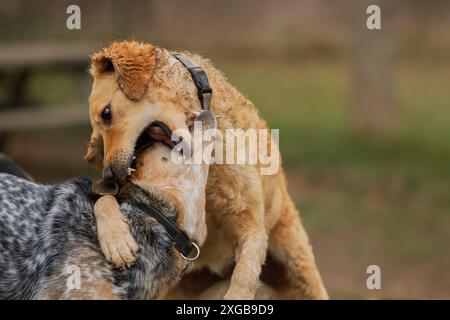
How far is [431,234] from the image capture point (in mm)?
9867

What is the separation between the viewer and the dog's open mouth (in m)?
4.33

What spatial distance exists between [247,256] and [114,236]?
104 centimetres

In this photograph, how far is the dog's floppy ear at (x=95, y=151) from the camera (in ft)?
15.2

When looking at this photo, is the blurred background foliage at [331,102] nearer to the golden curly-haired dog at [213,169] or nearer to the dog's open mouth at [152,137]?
the golden curly-haired dog at [213,169]

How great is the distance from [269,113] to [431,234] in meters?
5.30

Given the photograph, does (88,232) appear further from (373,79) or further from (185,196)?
(373,79)

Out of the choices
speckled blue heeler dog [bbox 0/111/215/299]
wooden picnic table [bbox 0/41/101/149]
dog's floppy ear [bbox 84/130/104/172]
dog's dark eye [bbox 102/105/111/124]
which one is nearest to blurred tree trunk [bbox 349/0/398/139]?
wooden picnic table [bbox 0/41/101/149]

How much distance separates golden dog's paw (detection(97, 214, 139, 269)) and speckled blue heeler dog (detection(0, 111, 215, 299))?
0.12 ft

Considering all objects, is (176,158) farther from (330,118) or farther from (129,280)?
(330,118)

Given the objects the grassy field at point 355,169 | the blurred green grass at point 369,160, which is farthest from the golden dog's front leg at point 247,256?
the blurred green grass at point 369,160

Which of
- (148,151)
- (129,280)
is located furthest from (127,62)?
(129,280)

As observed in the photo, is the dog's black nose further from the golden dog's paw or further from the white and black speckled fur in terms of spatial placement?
the golden dog's paw

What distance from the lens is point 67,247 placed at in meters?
3.95

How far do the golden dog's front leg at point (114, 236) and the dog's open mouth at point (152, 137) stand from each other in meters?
0.28
